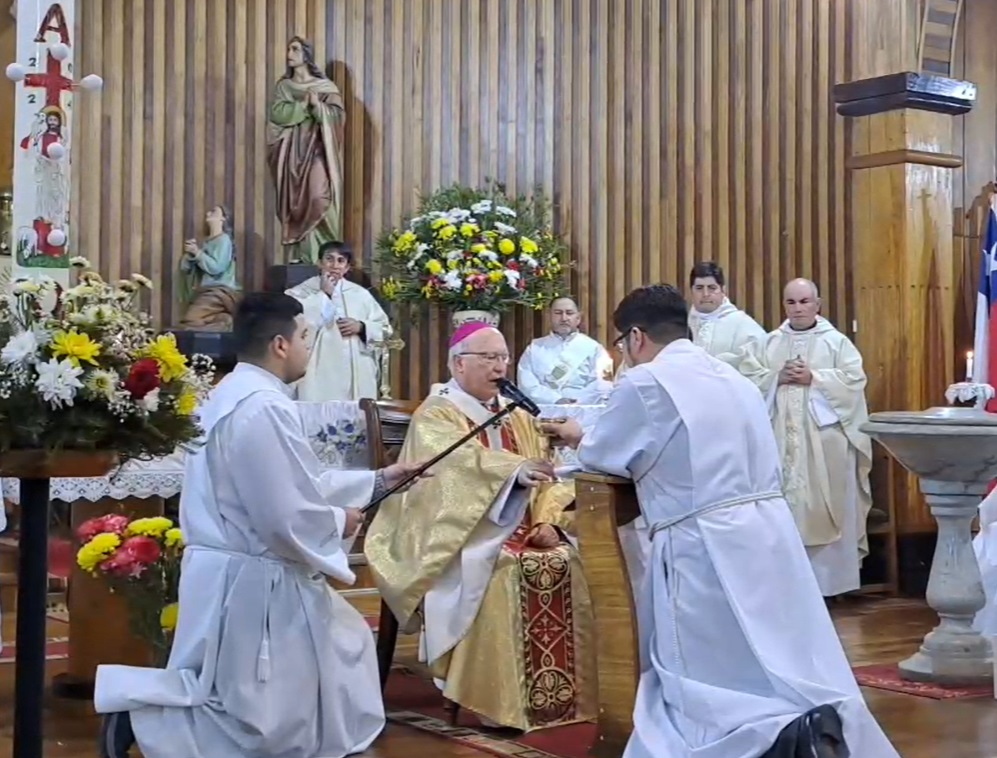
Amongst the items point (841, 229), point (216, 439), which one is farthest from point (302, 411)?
point (841, 229)

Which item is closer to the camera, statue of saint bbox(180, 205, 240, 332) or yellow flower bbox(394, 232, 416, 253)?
statue of saint bbox(180, 205, 240, 332)

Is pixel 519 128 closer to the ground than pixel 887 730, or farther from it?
farther from it

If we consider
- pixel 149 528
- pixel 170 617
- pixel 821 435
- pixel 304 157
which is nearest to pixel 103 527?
pixel 149 528

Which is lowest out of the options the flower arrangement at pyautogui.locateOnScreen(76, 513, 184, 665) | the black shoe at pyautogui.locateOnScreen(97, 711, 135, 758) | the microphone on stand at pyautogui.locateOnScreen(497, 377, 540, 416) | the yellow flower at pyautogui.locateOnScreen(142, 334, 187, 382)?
the black shoe at pyautogui.locateOnScreen(97, 711, 135, 758)

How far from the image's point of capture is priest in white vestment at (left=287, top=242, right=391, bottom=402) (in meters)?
8.59

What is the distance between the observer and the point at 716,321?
9.00 meters

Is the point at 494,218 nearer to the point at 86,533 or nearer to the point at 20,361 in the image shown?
the point at 86,533

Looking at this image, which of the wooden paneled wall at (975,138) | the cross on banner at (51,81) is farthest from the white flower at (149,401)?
the wooden paneled wall at (975,138)

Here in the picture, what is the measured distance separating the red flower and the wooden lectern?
62.0 inches

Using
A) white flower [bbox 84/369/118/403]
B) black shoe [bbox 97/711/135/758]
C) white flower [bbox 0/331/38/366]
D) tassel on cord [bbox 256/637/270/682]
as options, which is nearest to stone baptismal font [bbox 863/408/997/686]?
tassel on cord [bbox 256/637/270/682]

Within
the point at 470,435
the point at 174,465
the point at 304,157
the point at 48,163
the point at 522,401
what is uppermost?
the point at 304,157

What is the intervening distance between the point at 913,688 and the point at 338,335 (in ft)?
13.3

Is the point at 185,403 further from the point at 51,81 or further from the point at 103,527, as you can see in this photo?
the point at 51,81

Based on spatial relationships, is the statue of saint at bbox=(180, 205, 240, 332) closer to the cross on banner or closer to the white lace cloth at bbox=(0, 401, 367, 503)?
the white lace cloth at bbox=(0, 401, 367, 503)
